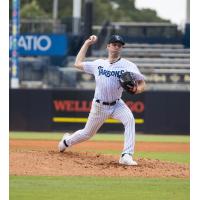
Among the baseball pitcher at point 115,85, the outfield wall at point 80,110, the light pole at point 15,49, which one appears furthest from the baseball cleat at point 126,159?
the light pole at point 15,49

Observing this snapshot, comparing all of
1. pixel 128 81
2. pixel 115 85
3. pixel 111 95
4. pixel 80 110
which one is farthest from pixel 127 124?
pixel 80 110

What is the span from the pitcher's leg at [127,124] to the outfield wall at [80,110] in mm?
9738

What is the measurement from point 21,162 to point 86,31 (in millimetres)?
17271

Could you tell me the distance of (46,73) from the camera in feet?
83.3

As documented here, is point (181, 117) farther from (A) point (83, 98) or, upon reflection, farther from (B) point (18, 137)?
(B) point (18, 137)

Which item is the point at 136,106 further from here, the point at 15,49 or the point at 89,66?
the point at 89,66

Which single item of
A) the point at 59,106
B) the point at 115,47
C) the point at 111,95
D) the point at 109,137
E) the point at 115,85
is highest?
the point at 115,47

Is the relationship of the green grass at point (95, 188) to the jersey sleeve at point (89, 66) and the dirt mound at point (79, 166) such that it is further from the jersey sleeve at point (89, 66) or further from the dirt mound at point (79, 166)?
the jersey sleeve at point (89, 66)

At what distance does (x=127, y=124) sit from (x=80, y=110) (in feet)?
33.5

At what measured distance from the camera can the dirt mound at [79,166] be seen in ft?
32.7

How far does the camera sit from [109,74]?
1037 cm

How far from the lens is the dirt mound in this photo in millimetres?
9969
